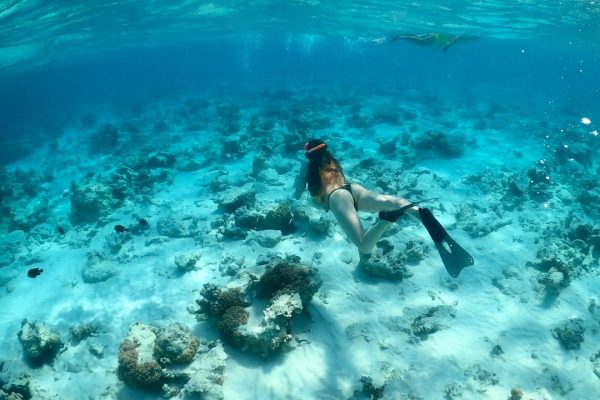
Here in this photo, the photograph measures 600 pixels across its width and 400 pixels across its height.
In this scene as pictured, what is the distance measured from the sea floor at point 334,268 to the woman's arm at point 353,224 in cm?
184

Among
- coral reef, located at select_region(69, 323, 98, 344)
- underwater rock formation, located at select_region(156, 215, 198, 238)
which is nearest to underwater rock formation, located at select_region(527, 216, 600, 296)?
underwater rock formation, located at select_region(156, 215, 198, 238)

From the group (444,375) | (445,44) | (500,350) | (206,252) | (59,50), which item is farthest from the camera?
(59,50)

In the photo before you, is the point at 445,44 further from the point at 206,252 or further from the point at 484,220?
the point at 206,252

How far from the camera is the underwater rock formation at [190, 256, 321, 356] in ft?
19.7

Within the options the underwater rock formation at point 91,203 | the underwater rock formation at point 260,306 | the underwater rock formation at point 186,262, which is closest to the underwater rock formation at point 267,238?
the underwater rock formation at point 186,262

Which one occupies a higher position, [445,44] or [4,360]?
[445,44]

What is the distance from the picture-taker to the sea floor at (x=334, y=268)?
622 centimetres

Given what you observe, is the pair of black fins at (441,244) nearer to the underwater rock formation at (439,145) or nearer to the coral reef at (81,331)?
Result: the coral reef at (81,331)

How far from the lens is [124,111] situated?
3425cm

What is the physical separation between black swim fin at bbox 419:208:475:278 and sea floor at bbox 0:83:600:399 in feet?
5.13

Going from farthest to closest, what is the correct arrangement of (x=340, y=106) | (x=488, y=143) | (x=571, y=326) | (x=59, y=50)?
(x=59, y=50) → (x=340, y=106) → (x=488, y=143) → (x=571, y=326)

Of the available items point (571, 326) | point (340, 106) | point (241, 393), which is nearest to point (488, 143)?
point (340, 106)

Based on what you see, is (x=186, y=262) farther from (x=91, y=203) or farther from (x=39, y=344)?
(x=91, y=203)

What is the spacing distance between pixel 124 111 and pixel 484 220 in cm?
3316
